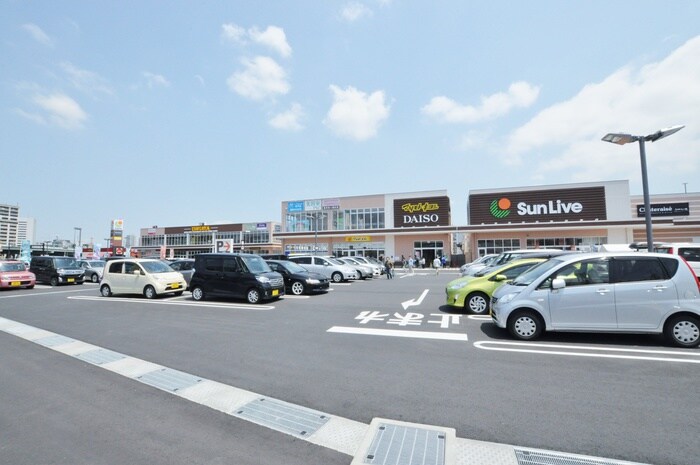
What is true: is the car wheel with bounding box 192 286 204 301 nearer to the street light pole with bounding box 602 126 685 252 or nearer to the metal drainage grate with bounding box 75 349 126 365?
the metal drainage grate with bounding box 75 349 126 365

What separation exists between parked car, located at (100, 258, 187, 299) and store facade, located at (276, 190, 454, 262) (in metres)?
30.2

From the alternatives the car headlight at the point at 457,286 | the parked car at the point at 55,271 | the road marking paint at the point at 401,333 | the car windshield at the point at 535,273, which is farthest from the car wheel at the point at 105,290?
the car windshield at the point at 535,273

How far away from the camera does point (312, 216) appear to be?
4844cm

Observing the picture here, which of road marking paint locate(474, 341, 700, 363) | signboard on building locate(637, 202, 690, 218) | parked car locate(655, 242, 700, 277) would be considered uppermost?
signboard on building locate(637, 202, 690, 218)

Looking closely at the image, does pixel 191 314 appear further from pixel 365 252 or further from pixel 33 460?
pixel 365 252

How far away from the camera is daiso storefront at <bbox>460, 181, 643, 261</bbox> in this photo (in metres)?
35.9

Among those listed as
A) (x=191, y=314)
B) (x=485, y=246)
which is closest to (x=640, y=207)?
(x=485, y=246)

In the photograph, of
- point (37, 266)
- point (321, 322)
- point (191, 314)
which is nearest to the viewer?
point (321, 322)

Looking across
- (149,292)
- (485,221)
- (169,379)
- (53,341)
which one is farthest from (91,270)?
(485,221)

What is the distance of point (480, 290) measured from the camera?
30.9ft

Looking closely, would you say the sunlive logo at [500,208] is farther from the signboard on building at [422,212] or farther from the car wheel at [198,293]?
the car wheel at [198,293]

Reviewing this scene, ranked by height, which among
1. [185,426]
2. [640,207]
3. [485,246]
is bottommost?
[185,426]

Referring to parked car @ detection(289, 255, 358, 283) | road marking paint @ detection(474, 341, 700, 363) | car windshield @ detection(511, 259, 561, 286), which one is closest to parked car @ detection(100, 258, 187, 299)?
parked car @ detection(289, 255, 358, 283)

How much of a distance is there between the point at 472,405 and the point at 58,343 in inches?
303
